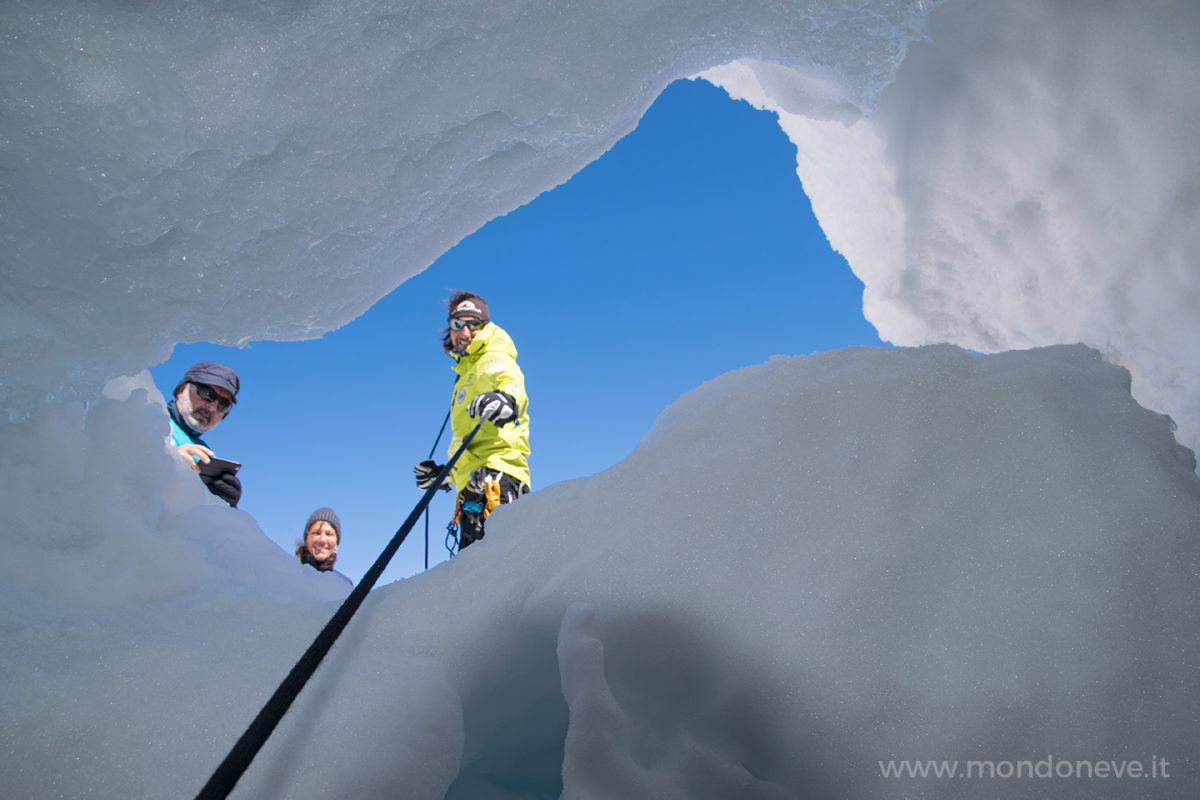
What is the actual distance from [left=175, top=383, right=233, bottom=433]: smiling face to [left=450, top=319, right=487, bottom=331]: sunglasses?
105 cm

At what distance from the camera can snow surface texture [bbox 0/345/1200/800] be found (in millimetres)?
865

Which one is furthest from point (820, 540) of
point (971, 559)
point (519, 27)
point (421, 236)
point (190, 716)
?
point (421, 236)

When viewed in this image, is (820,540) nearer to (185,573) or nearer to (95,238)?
(185,573)

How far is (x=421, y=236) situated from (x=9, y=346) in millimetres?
1066

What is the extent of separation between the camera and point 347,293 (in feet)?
6.84

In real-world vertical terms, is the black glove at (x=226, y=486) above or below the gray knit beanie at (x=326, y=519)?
below

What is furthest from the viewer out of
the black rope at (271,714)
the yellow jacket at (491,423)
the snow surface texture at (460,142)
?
the yellow jacket at (491,423)

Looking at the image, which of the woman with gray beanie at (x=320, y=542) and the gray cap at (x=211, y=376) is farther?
the woman with gray beanie at (x=320, y=542)

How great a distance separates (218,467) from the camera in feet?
9.02

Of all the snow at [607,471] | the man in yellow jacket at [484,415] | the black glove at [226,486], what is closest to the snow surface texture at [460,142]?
the snow at [607,471]

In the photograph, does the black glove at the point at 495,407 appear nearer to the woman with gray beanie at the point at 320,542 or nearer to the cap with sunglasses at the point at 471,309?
the cap with sunglasses at the point at 471,309

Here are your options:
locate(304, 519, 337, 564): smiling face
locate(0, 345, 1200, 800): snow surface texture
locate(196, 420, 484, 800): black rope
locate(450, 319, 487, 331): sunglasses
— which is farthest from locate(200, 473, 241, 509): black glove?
locate(196, 420, 484, 800): black rope

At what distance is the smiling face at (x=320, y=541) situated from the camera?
360cm

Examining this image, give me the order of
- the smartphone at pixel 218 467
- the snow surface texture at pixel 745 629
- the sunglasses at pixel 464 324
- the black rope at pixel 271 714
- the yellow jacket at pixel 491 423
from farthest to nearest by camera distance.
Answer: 1. the sunglasses at pixel 464 324
2. the yellow jacket at pixel 491 423
3. the smartphone at pixel 218 467
4. the snow surface texture at pixel 745 629
5. the black rope at pixel 271 714
